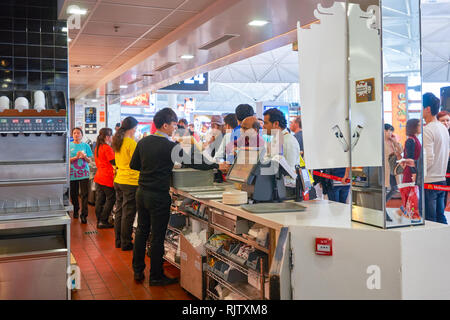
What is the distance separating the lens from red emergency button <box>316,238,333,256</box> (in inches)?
108

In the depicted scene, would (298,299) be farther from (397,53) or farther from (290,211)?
(397,53)

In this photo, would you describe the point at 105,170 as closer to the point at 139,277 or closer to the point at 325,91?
the point at 139,277

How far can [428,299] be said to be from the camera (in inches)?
104

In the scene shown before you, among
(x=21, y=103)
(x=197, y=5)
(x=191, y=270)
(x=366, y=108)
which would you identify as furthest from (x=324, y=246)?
(x=197, y=5)

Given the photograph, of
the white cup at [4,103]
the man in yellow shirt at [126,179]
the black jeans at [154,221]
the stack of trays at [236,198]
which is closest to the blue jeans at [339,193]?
the man in yellow shirt at [126,179]

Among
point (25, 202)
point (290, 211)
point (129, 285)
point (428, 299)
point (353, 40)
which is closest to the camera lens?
point (428, 299)

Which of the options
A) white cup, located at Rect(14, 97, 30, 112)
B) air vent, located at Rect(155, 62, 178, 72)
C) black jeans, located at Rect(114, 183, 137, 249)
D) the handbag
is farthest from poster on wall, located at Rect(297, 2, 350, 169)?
air vent, located at Rect(155, 62, 178, 72)

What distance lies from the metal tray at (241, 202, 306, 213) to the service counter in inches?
11.3

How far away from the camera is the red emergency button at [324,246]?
2750 millimetres

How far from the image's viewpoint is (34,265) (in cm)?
378

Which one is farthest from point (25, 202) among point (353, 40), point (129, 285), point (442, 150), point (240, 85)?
point (240, 85)

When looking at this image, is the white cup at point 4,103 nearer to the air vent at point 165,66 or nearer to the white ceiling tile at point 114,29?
the white ceiling tile at point 114,29

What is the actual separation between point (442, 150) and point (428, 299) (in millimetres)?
3362

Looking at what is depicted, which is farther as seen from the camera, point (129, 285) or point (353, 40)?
point (129, 285)
